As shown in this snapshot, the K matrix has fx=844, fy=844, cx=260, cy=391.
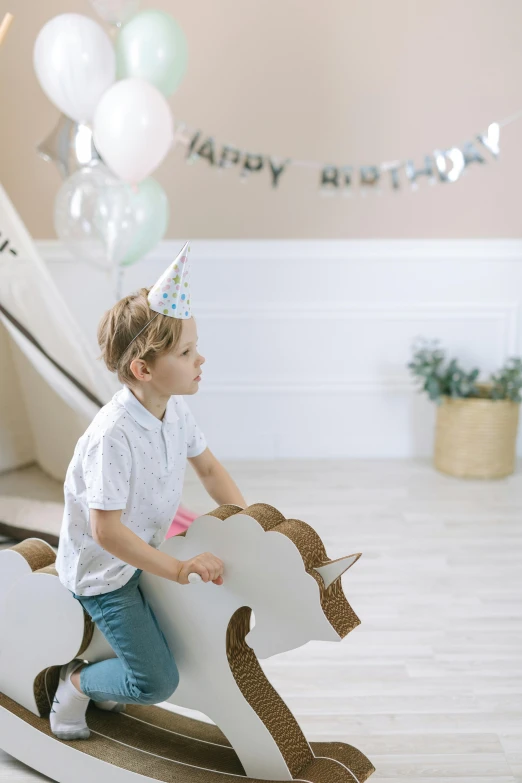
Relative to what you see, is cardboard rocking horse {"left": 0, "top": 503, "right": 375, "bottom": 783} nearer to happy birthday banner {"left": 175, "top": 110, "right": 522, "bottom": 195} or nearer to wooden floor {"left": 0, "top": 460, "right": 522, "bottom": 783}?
wooden floor {"left": 0, "top": 460, "right": 522, "bottom": 783}

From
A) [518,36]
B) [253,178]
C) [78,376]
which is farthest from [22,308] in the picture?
[518,36]

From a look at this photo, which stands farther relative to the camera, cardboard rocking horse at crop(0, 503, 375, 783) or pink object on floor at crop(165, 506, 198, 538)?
pink object on floor at crop(165, 506, 198, 538)

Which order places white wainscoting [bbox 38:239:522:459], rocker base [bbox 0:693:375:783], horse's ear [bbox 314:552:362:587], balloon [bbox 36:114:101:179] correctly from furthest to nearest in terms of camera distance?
white wainscoting [bbox 38:239:522:459]
balloon [bbox 36:114:101:179]
rocker base [bbox 0:693:375:783]
horse's ear [bbox 314:552:362:587]

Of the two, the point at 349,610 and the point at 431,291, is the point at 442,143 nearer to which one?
the point at 431,291

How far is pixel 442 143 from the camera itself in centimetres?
326

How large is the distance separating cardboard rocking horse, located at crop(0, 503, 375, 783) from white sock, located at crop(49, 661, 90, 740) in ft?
0.06

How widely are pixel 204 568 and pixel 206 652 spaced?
18 cm

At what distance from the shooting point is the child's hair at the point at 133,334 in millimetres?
1293

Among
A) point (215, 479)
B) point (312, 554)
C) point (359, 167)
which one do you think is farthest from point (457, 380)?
point (312, 554)

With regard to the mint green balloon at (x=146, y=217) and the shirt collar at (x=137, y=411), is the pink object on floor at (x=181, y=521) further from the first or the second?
the shirt collar at (x=137, y=411)

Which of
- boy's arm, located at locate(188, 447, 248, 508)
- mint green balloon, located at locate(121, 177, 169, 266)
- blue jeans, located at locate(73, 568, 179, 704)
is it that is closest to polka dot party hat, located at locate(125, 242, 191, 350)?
boy's arm, located at locate(188, 447, 248, 508)

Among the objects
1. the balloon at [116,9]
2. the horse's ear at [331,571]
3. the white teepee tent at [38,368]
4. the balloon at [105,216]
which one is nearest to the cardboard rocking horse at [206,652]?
the horse's ear at [331,571]

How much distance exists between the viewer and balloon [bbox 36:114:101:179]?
2686 mm

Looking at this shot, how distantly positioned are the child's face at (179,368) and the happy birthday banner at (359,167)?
2.06m
